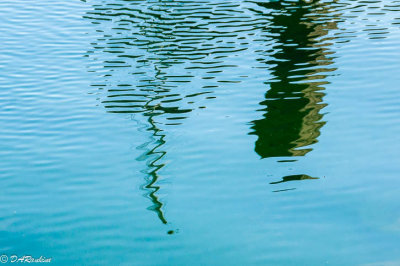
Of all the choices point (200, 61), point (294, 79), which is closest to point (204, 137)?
point (294, 79)

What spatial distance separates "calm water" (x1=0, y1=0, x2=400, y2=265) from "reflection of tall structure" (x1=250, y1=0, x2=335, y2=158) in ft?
0.15

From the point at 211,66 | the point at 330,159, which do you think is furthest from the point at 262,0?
the point at 330,159

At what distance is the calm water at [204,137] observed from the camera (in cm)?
779

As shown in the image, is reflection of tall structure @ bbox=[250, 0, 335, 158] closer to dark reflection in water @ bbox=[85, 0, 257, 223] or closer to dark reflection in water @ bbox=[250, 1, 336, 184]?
dark reflection in water @ bbox=[250, 1, 336, 184]

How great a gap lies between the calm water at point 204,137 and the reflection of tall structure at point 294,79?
1.8 inches

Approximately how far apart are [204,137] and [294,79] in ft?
10.0

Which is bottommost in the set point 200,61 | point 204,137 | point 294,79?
point 204,137

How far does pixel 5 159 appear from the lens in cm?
1005

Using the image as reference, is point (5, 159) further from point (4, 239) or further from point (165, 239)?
point (165, 239)

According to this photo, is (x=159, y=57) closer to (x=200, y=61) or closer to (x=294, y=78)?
(x=200, y=61)

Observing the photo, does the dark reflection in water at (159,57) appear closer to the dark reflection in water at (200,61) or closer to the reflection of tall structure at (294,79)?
the dark reflection in water at (200,61)

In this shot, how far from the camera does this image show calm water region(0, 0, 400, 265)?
7.79 m

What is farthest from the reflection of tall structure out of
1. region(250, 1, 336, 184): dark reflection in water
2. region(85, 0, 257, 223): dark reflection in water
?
region(85, 0, 257, 223): dark reflection in water

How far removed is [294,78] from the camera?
495 inches
